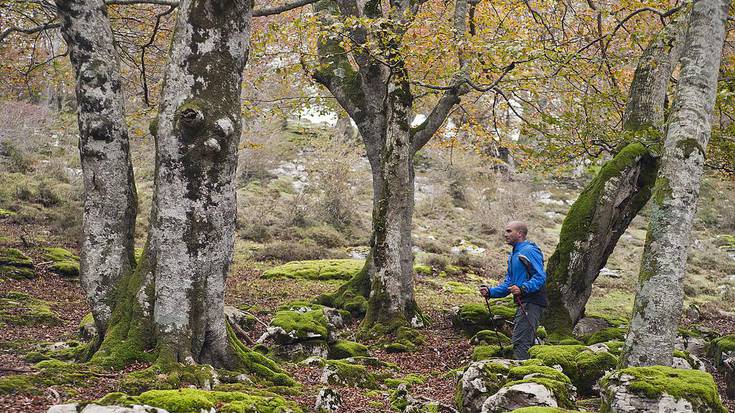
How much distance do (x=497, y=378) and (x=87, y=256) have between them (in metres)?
4.29

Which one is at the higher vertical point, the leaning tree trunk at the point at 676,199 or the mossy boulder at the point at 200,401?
the leaning tree trunk at the point at 676,199

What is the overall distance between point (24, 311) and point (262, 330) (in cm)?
375

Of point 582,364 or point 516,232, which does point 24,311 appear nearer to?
point 516,232

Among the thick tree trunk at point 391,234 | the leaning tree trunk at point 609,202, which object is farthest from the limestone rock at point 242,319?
the leaning tree trunk at point 609,202

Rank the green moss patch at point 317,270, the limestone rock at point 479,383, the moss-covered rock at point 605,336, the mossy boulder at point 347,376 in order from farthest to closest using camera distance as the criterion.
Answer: the green moss patch at point 317,270 → the moss-covered rock at point 605,336 → the mossy boulder at point 347,376 → the limestone rock at point 479,383

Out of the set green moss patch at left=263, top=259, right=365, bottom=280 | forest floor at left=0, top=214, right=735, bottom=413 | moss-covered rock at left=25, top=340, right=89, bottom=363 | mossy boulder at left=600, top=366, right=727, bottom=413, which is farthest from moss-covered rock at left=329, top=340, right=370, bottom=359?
green moss patch at left=263, top=259, right=365, bottom=280

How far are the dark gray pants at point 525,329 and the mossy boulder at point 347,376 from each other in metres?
1.78

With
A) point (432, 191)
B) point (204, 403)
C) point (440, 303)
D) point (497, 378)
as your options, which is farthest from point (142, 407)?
point (432, 191)

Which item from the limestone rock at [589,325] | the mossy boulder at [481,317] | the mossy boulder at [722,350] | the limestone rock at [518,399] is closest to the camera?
the limestone rock at [518,399]

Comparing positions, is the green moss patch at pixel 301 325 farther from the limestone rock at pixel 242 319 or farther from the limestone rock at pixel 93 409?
the limestone rock at pixel 93 409

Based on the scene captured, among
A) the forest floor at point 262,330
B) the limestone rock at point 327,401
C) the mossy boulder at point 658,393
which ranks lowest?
the forest floor at point 262,330

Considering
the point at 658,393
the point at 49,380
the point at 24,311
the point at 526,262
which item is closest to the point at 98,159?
the point at 49,380

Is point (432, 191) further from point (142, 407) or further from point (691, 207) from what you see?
point (142, 407)

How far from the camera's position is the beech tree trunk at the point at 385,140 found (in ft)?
31.2
